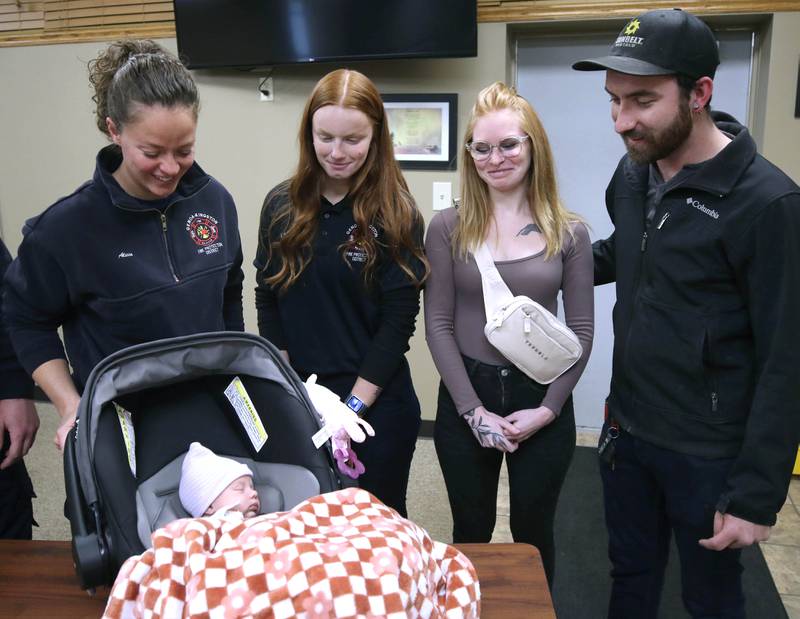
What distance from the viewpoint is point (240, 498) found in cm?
129

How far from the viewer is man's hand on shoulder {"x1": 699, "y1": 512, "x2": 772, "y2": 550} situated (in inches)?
55.4

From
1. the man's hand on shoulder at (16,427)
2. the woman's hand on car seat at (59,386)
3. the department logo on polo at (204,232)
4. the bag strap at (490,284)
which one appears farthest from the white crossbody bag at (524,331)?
the man's hand on shoulder at (16,427)

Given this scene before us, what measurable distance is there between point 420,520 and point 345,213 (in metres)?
1.54

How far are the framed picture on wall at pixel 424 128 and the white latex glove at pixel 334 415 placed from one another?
1.91 meters

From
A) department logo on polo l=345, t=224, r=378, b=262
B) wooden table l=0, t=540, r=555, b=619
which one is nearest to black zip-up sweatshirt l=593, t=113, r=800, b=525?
wooden table l=0, t=540, r=555, b=619

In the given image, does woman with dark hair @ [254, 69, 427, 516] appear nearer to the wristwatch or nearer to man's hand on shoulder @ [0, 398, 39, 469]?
the wristwatch

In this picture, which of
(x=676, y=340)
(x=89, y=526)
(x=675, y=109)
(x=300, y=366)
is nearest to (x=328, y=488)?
(x=89, y=526)

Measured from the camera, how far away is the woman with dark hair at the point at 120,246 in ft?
4.43

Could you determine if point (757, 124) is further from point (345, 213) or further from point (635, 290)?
point (345, 213)

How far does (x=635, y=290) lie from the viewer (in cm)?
159

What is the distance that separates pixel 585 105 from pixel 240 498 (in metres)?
2.70

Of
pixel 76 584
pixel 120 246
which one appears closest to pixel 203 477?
pixel 76 584

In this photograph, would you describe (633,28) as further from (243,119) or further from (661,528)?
(243,119)

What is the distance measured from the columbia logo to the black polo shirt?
664 mm
